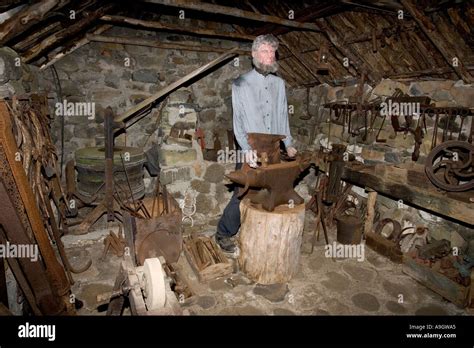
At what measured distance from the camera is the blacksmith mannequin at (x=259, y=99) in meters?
3.52

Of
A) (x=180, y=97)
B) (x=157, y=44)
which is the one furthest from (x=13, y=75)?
(x=180, y=97)

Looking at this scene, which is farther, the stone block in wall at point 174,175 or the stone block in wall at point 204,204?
the stone block in wall at point 204,204

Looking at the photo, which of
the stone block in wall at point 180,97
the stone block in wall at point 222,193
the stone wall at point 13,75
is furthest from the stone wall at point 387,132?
the stone wall at point 13,75

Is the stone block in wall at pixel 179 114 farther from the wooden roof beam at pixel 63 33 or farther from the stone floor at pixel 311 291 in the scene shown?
the stone floor at pixel 311 291

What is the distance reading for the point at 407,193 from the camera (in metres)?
3.79

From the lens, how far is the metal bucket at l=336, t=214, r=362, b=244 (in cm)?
432

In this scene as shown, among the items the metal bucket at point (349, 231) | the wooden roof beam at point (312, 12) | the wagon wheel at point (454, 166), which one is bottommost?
the metal bucket at point (349, 231)

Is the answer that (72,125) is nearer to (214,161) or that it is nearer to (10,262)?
(214,161)

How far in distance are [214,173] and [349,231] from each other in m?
2.33

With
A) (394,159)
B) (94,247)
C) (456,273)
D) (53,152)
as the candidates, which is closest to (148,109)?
Answer: (53,152)

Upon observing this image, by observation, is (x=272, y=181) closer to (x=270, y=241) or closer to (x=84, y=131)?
(x=270, y=241)

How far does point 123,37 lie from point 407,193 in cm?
483

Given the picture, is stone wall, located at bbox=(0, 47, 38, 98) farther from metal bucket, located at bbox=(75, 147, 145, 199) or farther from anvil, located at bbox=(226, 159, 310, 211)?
anvil, located at bbox=(226, 159, 310, 211)

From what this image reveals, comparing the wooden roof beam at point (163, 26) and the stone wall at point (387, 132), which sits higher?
the wooden roof beam at point (163, 26)
